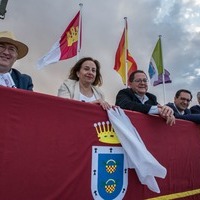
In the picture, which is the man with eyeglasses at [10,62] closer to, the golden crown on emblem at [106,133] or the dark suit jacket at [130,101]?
the golden crown on emblem at [106,133]

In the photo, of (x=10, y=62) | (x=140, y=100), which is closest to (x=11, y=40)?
(x=10, y=62)

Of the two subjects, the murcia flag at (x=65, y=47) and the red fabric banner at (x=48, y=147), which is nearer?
the red fabric banner at (x=48, y=147)

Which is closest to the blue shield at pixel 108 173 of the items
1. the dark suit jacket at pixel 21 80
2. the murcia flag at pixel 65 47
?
the dark suit jacket at pixel 21 80

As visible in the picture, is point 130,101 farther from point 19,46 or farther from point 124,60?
point 124,60

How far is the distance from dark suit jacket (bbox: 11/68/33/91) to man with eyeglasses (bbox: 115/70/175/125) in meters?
1.21

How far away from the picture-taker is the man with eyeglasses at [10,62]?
2830 mm

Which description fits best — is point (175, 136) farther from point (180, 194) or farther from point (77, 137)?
point (77, 137)

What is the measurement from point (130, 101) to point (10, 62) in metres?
1.49

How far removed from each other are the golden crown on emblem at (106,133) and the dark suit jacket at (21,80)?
89 cm

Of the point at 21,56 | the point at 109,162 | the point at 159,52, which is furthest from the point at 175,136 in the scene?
the point at 159,52

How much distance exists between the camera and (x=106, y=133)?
275 centimetres

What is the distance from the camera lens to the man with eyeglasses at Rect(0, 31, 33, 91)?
2.83m

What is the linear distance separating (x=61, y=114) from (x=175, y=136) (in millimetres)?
1812

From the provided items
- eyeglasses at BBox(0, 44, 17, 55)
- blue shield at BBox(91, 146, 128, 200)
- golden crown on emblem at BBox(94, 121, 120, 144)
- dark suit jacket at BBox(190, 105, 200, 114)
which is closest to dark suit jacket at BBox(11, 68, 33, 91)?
eyeglasses at BBox(0, 44, 17, 55)
